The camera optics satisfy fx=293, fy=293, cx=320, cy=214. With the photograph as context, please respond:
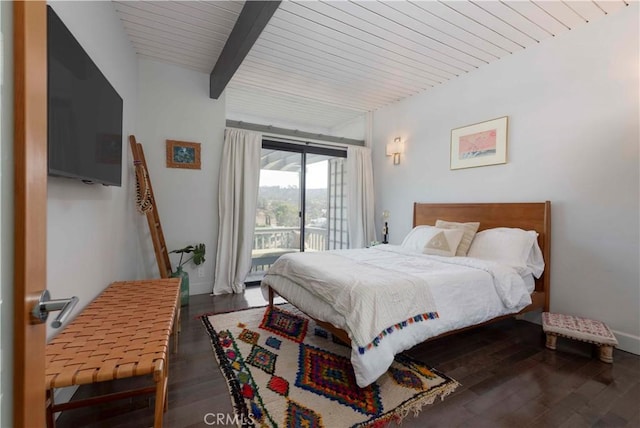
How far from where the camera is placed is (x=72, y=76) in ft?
4.54

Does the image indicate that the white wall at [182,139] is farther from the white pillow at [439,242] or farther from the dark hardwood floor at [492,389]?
the white pillow at [439,242]

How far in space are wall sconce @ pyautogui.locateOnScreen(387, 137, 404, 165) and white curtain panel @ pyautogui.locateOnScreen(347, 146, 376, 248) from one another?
46cm

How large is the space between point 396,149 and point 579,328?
9.61 ft

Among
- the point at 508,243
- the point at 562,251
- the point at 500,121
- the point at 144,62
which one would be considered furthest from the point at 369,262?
the point at 144,62

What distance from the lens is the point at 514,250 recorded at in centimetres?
267

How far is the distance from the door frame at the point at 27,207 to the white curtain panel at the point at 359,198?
425 cm

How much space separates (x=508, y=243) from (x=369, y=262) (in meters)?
1.35

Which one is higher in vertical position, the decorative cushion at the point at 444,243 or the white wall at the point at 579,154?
the white wall at the point at 579,154

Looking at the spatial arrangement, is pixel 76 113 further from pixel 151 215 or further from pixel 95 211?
pixel 151 215

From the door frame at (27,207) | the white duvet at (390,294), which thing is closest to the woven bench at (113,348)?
the door frame at (27,207)

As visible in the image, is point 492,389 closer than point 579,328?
Yes

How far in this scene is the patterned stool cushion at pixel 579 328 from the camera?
2109mm

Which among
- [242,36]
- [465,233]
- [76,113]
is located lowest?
[465,233]

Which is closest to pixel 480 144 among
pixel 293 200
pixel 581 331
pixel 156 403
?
pixel 581 331
